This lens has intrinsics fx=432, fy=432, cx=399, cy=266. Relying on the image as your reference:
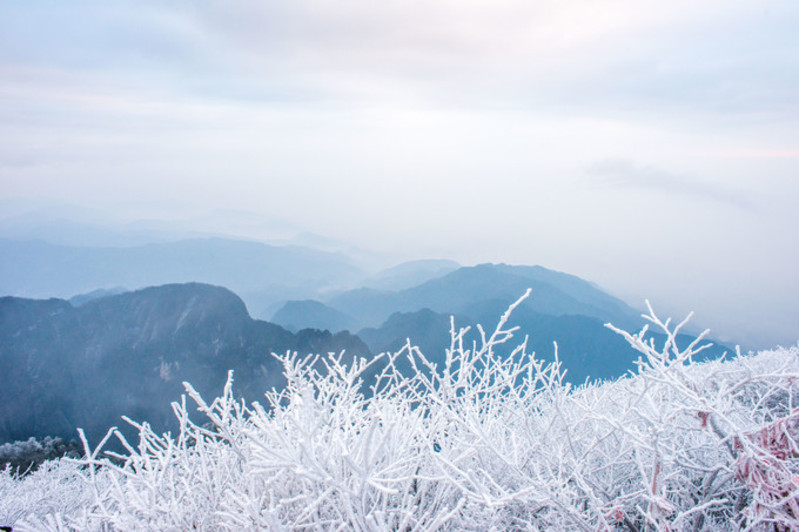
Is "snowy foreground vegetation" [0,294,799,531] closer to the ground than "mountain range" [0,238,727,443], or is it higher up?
higher up

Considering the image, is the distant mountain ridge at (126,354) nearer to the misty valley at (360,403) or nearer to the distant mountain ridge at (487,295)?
the misty valley at (360,403)

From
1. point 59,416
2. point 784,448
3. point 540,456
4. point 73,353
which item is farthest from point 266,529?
point 73,353

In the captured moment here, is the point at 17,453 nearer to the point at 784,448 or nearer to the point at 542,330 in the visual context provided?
the point at 784,448

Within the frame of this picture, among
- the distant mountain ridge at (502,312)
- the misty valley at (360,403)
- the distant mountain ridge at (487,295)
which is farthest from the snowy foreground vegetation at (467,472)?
the distant mountain ridge at (487,295)

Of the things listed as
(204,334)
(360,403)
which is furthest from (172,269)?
(360,403)

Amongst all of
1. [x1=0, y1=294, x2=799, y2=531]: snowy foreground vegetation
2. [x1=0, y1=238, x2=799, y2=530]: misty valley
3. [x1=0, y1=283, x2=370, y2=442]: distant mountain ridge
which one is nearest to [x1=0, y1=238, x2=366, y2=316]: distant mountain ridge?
[x1=0, y1=238, x2=799, y2=530]: misty valley

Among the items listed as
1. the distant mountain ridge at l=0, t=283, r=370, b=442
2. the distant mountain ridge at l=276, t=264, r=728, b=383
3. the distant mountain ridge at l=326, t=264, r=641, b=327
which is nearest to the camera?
the distant mountain ridge at l=0, t=283, r=370, b=442

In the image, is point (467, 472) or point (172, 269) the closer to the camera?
point (467, 472)

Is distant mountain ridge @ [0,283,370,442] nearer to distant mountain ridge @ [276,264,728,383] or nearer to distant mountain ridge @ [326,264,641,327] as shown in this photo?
distant mountain ridge @ [276,264,728,383]

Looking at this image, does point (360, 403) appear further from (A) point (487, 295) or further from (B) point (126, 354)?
(A) point (487, 295)
